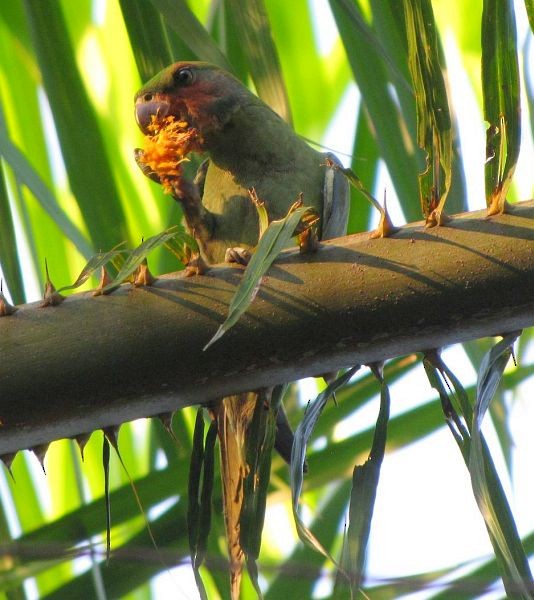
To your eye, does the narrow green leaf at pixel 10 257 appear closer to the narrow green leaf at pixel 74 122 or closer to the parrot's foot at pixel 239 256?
the narrow green leaf at pixel 74 122

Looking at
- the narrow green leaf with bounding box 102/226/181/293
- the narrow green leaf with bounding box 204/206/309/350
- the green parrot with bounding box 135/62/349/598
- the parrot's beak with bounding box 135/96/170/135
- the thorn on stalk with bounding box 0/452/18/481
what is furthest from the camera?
the green parrot with bounding box 135/62/349/598

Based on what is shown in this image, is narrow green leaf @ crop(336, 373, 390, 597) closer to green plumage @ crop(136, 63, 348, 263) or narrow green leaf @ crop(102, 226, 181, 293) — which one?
narrow green leaf @ crop(102, 226, 181, 293)

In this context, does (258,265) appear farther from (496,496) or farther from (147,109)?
(147,109)

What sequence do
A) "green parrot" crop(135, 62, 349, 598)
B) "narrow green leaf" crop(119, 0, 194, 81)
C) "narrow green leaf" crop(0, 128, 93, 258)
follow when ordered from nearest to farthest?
"narrow green leaf" crop(0, 128, 93, 258)
"narrow green leaf" crop(119, 0, 194, 81)
"green parrot" crop(135, 62, 349, 598)

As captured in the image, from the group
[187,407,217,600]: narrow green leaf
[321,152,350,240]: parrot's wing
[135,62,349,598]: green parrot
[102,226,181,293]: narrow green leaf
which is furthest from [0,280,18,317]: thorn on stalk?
[321,152,350,240]: parrot's wing

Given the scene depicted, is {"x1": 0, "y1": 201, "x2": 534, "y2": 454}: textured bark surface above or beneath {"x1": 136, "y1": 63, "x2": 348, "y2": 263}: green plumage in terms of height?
beneath

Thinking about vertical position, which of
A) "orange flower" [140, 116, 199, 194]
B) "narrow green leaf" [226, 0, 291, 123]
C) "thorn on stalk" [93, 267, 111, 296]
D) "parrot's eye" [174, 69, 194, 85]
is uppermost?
"parrot's eye" [174, 69, 194, 85]
